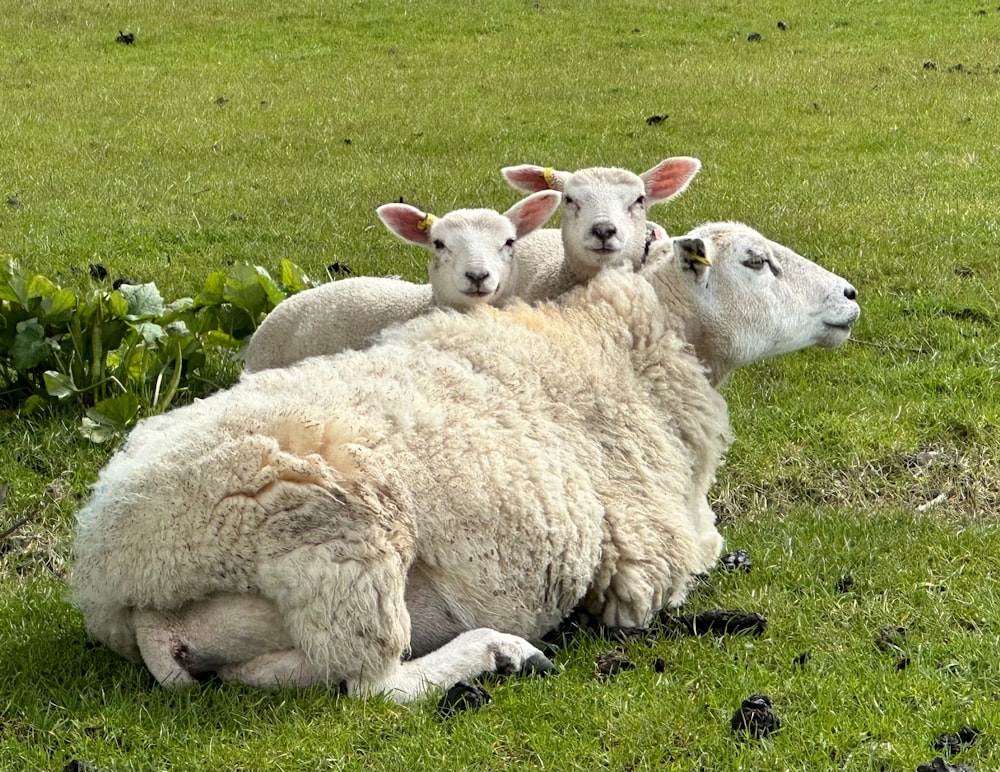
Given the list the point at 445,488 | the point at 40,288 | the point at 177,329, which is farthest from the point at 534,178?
the point at 445,488

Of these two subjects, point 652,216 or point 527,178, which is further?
point 652,216

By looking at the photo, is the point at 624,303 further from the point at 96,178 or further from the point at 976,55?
the point at 976,55

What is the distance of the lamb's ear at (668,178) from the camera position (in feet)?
21.4

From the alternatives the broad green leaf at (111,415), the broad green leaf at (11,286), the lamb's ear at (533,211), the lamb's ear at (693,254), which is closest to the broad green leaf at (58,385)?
the broad green leaf at (111,415)

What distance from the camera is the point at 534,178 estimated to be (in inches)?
264

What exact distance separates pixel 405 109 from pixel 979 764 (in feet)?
46.7

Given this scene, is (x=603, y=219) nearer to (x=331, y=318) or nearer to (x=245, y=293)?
(x=331, y=318)

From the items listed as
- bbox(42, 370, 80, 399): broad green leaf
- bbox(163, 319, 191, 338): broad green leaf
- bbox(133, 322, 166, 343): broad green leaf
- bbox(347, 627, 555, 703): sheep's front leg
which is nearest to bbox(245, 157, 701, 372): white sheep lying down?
bbox(163, 319, 191, 338): broad green leaf

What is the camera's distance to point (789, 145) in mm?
14445

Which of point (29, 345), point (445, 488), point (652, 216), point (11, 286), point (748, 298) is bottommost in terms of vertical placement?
point (652, 216)

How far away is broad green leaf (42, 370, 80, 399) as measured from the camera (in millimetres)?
6676

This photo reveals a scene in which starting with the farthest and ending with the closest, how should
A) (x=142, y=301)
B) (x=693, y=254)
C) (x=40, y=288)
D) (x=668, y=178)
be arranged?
(x=142, y=301), (x=40, y=288), (x=668, y=178), (x=693, y=254)

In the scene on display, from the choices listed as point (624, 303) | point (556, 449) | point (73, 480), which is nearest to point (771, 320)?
point (624, 303)

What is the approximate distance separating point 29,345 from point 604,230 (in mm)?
2864
